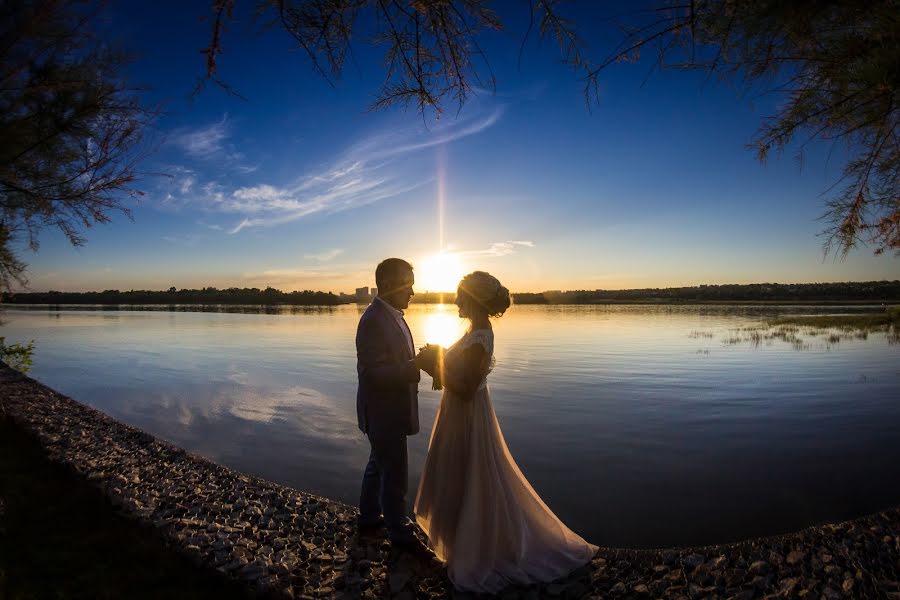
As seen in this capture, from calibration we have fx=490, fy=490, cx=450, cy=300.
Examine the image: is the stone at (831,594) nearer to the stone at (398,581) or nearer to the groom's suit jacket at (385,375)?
the stone at (398,581)

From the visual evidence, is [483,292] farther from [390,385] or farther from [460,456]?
[460,456]

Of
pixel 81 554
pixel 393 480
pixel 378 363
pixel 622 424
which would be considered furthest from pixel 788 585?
pixel 622 424

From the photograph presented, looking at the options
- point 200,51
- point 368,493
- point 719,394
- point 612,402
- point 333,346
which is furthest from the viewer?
point 333,346

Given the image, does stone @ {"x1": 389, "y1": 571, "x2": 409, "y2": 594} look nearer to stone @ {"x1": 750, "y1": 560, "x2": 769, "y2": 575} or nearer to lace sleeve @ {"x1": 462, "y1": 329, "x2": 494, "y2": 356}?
lace sleeve @ {"x1": 462, "y1": 329, "x2": 494, "y2": 356}

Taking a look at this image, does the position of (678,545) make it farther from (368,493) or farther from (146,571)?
(146,571)

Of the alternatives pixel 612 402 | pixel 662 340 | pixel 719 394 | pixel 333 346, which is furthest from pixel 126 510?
pixel 662 340

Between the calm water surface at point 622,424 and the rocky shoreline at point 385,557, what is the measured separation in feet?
4.29

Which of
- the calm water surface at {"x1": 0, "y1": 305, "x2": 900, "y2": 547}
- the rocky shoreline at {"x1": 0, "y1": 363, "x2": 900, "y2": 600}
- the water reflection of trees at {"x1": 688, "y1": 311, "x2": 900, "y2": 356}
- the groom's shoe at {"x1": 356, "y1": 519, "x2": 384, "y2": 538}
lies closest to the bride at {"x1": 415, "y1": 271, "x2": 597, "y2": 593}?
the rocky shoreline at {"x1": 0, "y1": 363, "x2": 900, "y2": 600}

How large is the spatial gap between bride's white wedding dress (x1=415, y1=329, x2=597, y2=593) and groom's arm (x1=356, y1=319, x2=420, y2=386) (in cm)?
35

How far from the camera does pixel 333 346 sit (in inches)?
1044

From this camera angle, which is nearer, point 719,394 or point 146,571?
point 146,571

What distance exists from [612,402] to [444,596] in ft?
32.3

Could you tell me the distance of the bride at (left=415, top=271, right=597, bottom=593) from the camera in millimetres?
3904

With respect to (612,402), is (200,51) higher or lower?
higher
